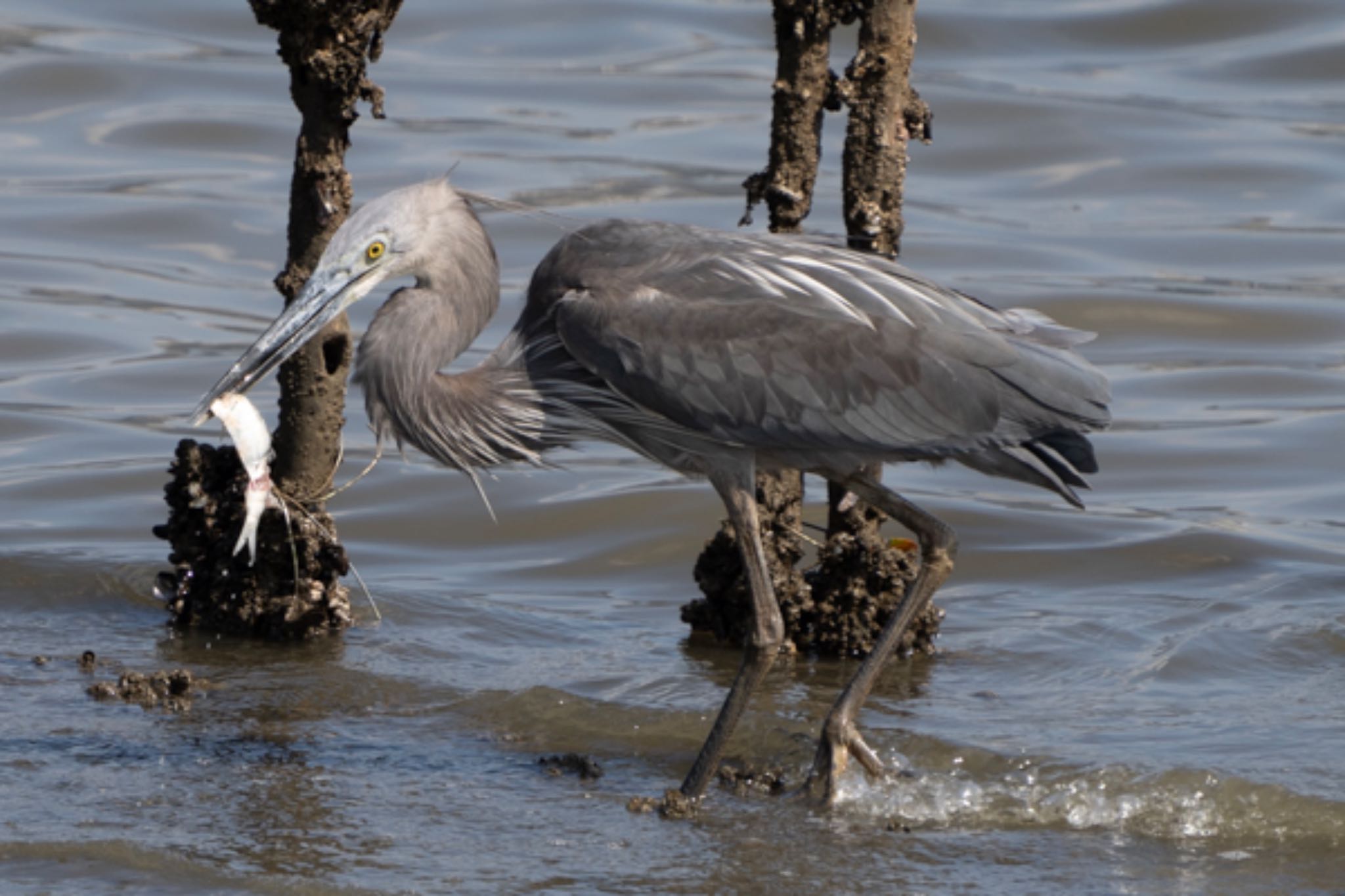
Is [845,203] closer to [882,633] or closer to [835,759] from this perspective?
[882,633]

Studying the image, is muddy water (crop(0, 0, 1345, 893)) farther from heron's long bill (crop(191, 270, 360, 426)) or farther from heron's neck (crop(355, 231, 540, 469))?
heron's long bill (crop(191, 270, 360, 426))

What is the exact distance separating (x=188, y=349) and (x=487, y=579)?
12.8 ft

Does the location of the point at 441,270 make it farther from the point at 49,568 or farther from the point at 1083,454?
the point at 49,568

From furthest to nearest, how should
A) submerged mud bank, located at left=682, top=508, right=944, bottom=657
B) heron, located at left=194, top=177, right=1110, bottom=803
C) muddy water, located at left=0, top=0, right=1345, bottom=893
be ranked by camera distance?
submerged mud bank, located at left=682, top=508, right=944, bottom=657
heron, located at left=194, top=177, right=1110, bottom=803
muddy water, located at left=0, top=0, right=1345, bottom=893

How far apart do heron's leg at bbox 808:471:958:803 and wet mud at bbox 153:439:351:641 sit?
1.99 meters

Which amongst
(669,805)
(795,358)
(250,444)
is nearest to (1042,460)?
(795,358)

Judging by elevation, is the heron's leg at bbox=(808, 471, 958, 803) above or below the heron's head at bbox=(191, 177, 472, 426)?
below

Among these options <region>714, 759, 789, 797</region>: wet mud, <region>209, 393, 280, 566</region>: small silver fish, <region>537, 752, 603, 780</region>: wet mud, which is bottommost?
<region>714, 759, 789, 797</region>: wet mud

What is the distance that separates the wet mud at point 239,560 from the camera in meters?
7.80

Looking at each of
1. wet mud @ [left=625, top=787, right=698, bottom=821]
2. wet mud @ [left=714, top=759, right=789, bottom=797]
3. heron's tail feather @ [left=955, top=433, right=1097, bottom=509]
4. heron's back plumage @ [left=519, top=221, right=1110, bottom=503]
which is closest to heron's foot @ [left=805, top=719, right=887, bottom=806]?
wet mud @ [left=714, top=759, right=789, bottom=797]

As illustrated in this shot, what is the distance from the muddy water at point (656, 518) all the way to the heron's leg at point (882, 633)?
11 centimetres

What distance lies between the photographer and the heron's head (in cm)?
668

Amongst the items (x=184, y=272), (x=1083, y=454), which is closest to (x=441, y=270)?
(x=1083, y=454)

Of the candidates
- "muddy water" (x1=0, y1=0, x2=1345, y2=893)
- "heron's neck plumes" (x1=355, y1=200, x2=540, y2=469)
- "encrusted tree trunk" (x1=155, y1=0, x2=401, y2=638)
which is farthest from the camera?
"encrusted tree trunk" (x1=155, y1=0, x2=401, y2=638)
